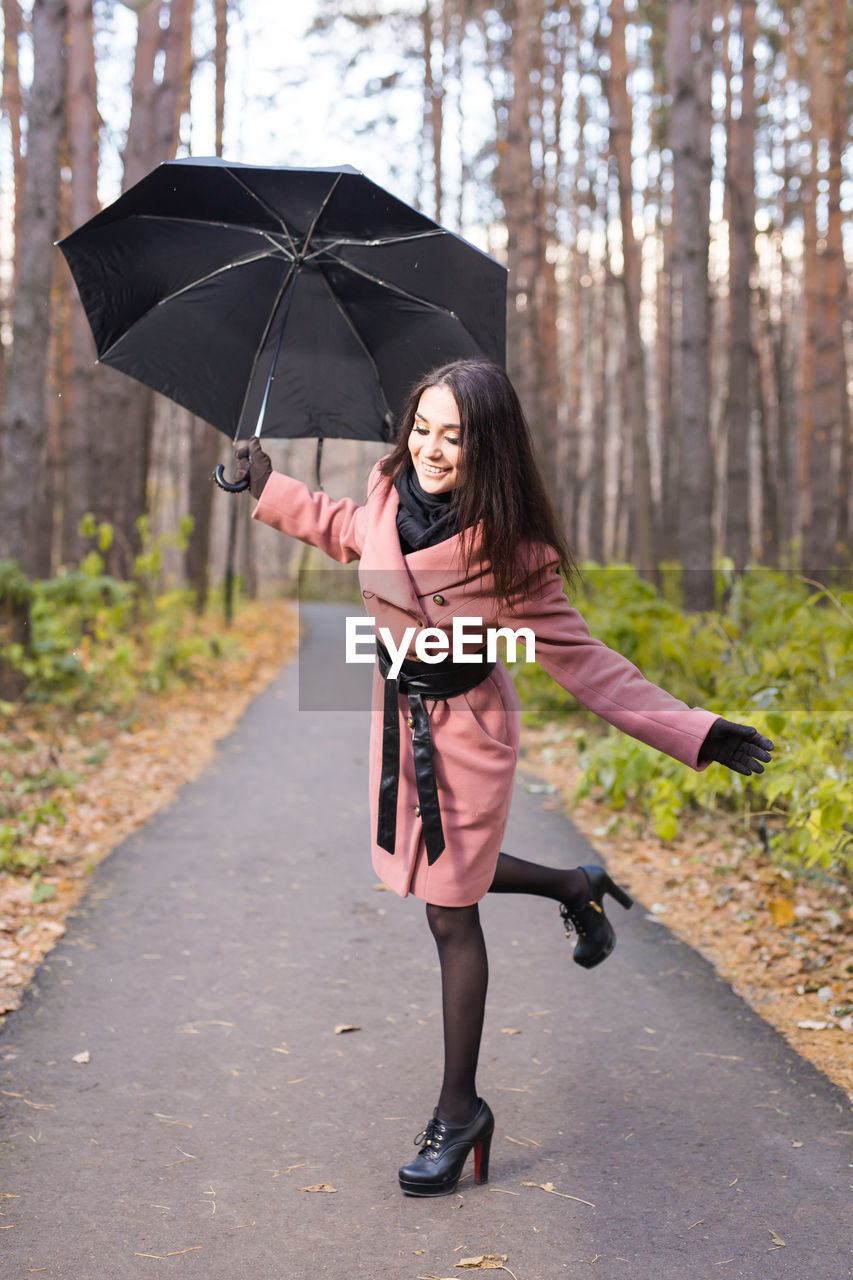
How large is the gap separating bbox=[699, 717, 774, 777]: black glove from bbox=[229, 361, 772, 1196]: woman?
0.02 m

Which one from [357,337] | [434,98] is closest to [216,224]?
[357,337]

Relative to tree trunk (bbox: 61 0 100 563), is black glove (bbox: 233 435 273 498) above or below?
below

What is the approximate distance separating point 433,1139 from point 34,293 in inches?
305

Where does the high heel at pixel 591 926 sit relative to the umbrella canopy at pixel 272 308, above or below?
below

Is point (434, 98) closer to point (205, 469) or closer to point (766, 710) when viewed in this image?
point (205, 469)

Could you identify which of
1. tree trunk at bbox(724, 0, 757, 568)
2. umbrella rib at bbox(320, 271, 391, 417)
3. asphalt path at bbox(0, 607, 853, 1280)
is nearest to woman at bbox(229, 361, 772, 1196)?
asphalt path at bbox(0, 607, 853, 1280)

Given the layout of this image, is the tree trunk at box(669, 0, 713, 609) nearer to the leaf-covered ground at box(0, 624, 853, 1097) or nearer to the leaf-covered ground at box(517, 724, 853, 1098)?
the leaf-covered ground at box(0, 624, 853, 1097)

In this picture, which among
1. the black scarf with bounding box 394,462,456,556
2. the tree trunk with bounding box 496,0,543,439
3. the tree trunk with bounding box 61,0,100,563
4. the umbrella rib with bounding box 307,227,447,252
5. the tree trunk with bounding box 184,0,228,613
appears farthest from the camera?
the tree trunk with bounding box 184,0,228,613

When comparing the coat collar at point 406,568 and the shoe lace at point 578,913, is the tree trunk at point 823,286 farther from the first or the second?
the coat collar at point 406,568

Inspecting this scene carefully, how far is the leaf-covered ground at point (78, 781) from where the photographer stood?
16.3ft

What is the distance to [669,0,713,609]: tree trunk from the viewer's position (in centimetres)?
980

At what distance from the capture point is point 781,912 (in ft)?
16.3

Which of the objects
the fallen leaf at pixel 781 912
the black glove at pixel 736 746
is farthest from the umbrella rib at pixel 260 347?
the fallen leaf at pixel 781 912

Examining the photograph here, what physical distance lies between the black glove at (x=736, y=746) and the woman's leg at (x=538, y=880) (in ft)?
2.61
